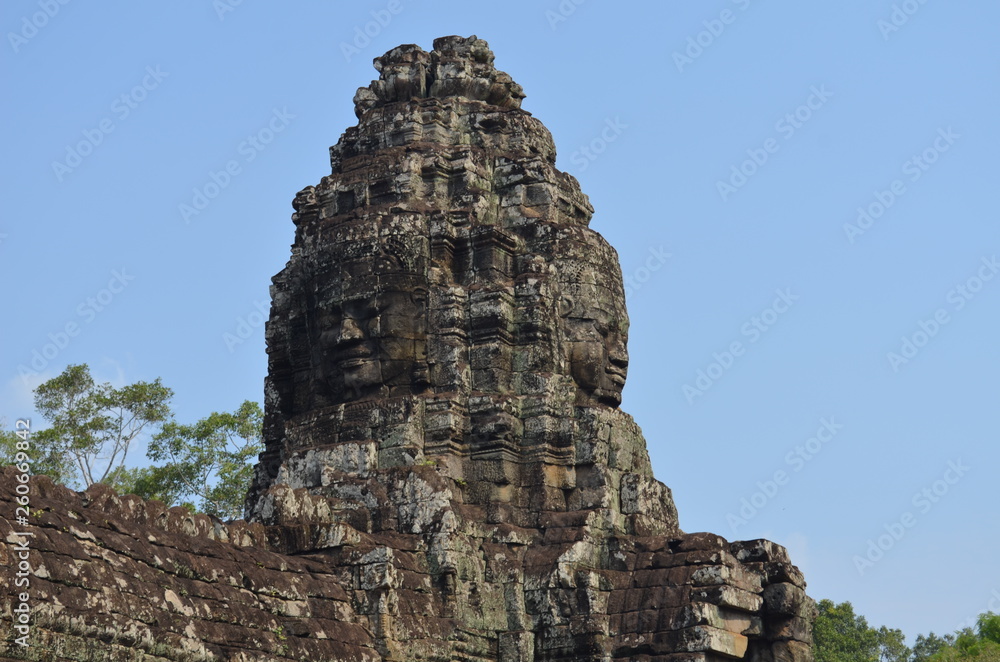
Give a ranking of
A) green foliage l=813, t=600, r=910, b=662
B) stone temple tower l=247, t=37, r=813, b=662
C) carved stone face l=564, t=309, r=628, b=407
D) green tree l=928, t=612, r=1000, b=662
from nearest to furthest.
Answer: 1. stone temple tower l=247, t=37, r=813, b=662
2. carved stone face l=564, t=309, r=628, b=407
3. green tree l=928, t=612, r=1000, b=662
4. green foliage l=813, t=600, r=910, b=662

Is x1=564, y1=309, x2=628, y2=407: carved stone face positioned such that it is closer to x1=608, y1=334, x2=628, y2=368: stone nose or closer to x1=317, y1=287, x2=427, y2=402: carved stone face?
x1=608, y1=334, x2=628, y2=368: stone nose

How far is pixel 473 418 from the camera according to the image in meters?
A: 20.6

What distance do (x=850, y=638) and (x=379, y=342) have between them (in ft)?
111

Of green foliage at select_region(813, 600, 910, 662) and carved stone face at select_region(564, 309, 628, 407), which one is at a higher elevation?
green foliage at select_region(813, 600, 910, 662)

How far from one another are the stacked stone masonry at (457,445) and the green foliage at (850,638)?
2817 cm

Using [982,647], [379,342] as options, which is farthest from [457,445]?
[982,647]

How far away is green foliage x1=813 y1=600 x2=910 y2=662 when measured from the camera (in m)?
48.3

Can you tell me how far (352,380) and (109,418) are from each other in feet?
50.9

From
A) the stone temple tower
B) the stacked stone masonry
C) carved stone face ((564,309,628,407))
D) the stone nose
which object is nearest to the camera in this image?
the stacked stone masonry

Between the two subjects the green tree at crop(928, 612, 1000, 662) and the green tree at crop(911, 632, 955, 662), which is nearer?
the green tree at crop(928, 612, 1000, 662)

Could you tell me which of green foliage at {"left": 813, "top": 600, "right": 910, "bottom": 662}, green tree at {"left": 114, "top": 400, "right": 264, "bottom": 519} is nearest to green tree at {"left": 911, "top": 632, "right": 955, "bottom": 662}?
green foliage at {"left": 813, "top": 600, "right": 910, "bottom": 662}

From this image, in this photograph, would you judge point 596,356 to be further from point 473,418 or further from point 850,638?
point 850,638

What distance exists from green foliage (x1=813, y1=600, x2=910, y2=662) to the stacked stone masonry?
28174 millimetres

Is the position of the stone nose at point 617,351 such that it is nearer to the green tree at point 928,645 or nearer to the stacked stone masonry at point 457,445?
the stacked stone masonry at point 457,445
